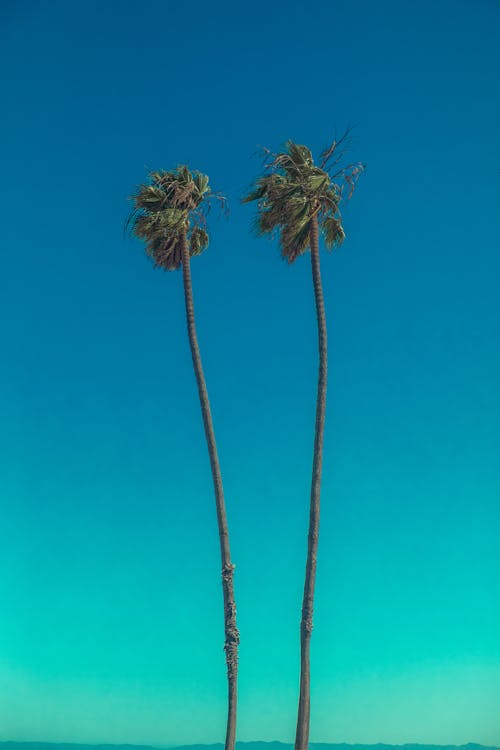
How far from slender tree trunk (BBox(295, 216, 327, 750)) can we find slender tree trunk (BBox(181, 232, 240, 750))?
212cm

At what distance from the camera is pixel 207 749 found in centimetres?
12488

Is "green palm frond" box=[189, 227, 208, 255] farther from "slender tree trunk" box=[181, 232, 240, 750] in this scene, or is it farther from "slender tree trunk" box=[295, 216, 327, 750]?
"slender tree trunk" box=[295, 216, 327, 750]

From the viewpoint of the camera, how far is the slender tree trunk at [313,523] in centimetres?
2869

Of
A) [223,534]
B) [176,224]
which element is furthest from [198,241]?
[223,534]

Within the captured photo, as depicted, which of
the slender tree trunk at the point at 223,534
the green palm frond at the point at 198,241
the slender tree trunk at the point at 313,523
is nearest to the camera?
the slender tree trunk at the point at 313,523

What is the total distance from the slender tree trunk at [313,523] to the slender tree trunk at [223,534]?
2.12m

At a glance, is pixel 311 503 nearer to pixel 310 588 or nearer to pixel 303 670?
pixel 310 588

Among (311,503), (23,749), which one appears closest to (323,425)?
(311,503)

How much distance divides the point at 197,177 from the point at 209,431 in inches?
375

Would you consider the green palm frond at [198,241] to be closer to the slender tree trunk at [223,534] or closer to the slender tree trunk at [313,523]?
the slender tree trunk at [223,534]

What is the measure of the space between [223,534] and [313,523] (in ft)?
9.81

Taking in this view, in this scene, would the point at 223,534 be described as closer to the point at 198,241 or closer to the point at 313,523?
the point at 313,523

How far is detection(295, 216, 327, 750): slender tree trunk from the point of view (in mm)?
28688

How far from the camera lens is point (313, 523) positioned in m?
30.6
